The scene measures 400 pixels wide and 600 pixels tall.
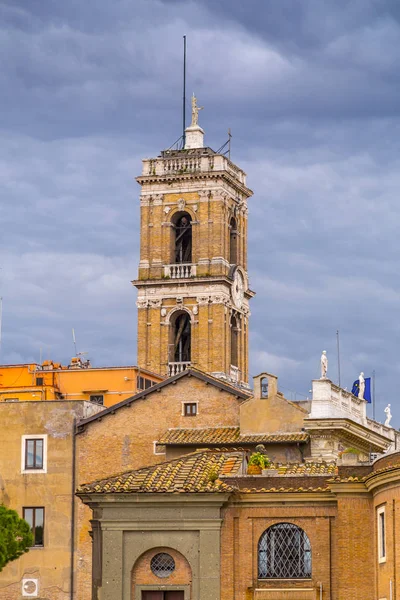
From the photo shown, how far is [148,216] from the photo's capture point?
131375mm

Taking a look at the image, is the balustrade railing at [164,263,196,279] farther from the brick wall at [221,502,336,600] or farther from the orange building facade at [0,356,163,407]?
the brick wall at [221,502,336,600]

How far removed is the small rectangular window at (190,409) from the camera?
8562 centimetres

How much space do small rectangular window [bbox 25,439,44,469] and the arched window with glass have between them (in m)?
26.9

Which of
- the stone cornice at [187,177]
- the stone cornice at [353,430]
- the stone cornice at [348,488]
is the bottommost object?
the stone cornice at [348,488]

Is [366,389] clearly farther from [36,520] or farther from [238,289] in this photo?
[238,289]

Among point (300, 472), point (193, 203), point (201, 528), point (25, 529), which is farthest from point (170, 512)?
point (193, 203)

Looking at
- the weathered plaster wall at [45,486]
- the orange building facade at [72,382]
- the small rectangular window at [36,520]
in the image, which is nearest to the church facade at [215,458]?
the weathered plaster wall at [45,486]

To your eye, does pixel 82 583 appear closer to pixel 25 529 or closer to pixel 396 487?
pixel 25 529

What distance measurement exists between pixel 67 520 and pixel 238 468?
23498 millimetres

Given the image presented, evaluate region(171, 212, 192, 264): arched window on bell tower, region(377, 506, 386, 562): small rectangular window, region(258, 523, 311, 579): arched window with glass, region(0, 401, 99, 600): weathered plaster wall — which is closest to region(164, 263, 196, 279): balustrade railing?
region(171, 212, 192, 264): arched window on bell tower

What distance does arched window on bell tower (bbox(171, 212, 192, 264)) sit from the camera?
132m

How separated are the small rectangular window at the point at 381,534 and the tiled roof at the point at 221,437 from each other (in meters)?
22.6

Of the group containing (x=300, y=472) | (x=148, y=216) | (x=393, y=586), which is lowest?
(x=393, y=586)

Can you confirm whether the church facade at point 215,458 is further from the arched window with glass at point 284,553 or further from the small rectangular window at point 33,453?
the small rectangular window at point 33,453
